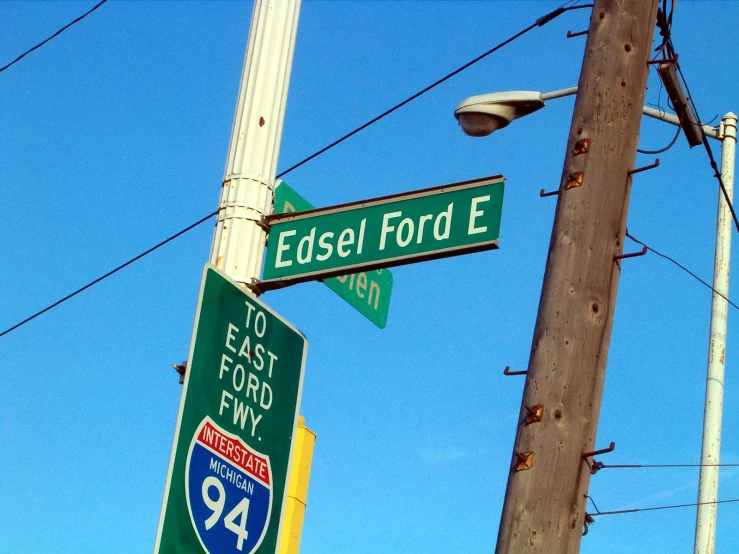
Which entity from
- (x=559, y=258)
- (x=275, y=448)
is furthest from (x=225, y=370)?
(x=559, y=258)

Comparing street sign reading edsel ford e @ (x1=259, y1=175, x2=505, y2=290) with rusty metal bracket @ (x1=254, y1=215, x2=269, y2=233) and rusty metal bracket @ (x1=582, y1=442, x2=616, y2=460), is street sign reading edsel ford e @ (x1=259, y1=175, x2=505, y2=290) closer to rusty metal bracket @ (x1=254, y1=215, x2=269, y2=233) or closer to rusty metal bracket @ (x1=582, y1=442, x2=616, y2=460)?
rusty metal bracket @ (x1=254, y1=215, x2=269, y2=233)

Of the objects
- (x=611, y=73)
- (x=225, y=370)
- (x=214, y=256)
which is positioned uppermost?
(x=611, y=73)

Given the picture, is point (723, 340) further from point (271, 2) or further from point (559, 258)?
point (271, 2)

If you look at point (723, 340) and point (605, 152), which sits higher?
point (723, 340)

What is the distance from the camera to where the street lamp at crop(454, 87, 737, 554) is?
21.2 feet

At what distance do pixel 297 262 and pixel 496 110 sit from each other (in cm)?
197

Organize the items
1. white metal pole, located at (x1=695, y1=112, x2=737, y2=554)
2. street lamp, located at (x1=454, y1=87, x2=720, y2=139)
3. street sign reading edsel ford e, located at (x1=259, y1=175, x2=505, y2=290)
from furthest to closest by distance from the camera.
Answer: white metal pole, located at (x1=695, y1=112, x2=737, y2=554) < street lamp, located at (x1=454, y1=87, x2=720, y2=139) < street sign reading edsel ford e, located at (x1=259, y1=175, x2=505, y2=290)

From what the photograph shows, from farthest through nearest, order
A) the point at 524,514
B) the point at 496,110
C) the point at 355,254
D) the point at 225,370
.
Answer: the point at 496,110, the point at 355,254, the point at 524,514, the point at 225,370

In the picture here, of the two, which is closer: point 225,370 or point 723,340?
point 225,370

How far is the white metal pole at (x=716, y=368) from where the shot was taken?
29.6 feet

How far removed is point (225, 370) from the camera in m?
4.30

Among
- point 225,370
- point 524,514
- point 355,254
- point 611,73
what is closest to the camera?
point 225,370

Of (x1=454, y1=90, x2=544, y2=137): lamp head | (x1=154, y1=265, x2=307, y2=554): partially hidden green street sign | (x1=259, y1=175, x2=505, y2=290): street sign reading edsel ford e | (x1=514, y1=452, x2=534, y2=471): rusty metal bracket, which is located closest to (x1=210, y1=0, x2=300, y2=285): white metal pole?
(x1=259, y1=175, x2=505, y2=290): street sign reading edsel ford e

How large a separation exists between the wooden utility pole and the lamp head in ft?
1.79
